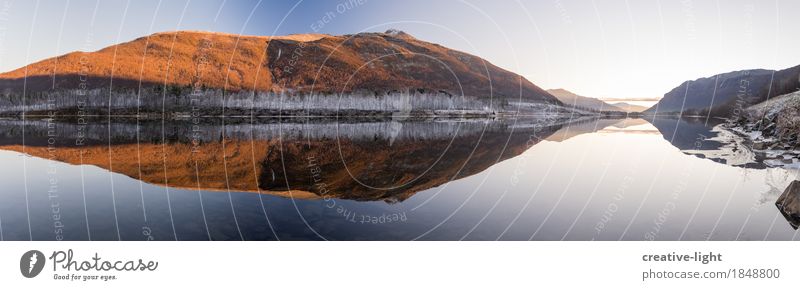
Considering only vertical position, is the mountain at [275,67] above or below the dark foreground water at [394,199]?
above

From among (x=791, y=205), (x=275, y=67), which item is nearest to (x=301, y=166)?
(x=791, y=205)

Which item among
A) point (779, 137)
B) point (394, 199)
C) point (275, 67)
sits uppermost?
point (275, 67)

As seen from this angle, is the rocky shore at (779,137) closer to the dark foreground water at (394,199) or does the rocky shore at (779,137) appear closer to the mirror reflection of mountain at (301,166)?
the dark foreground water at (394,199)

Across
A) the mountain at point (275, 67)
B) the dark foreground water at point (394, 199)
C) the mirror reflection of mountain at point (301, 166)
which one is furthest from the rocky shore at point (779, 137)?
the mountain at point (275, 67)

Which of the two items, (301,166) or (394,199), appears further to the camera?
(301,166)

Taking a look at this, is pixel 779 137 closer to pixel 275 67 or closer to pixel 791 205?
pixel 791 205

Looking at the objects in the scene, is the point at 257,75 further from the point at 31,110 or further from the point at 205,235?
the point at 205,235
